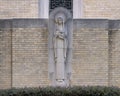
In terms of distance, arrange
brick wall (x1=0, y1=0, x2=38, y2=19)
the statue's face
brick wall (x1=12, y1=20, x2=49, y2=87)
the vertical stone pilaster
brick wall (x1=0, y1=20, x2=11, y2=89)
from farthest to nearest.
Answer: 1. the vertical stone pilaster
2. brick wall (x1=0, y1=0, x2=38, y2=19)
3. brick wall (x1=0, y1=20, x2=11, y2=89)
4. brick wall (x1=12, y1=20, x2=49, y2=87)
5. the statue's face

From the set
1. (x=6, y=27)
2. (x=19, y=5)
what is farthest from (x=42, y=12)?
(x=6, y=27)

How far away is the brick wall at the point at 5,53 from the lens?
14.7m

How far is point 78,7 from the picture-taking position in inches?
798

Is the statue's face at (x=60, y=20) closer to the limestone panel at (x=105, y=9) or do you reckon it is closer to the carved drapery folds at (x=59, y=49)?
the carved drapery folds at (x=59, y=49)

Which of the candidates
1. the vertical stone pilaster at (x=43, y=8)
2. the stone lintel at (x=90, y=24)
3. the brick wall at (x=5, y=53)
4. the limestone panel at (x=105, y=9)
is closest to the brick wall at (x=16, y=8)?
the vertical stone pilaster at (x=43, y=8)

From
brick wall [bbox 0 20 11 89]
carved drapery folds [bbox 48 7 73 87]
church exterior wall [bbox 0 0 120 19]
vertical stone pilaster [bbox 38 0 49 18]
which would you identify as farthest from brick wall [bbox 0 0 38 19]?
carved drapery folds [bbox 48 7 73 87]

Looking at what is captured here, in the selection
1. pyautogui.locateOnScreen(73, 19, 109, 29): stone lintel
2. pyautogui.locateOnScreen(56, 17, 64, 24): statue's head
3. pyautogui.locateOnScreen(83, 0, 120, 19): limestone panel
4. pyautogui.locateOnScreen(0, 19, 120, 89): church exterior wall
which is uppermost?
pyautogui.locateOnScreen(83, 0, 120, 19): limestone panel

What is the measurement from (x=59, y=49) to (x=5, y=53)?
5.26 ft

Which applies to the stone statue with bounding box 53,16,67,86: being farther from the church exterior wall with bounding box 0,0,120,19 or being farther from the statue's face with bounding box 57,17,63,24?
the church exterior wall with bounding box 0,0,120,19

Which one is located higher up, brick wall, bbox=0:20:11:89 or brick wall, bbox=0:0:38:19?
brick wall, bbox=0:0:38:19

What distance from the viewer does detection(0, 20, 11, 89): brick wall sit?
1470 cm

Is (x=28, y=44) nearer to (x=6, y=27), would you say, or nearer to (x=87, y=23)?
(x=6, y=27)

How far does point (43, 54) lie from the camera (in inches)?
574

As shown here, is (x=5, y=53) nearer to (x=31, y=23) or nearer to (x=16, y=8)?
(x=31, y=23)
